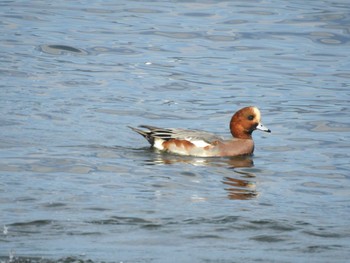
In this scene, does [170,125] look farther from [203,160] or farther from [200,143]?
[203,160]

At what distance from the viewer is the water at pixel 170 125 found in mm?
9078

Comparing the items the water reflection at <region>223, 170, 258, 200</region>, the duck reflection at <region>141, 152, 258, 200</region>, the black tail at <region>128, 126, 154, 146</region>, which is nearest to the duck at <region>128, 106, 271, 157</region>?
the black tail at <region>128, 126, 154, 146</region>

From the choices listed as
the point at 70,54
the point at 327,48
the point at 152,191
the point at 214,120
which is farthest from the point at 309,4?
the point at 152,191

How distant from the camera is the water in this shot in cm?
→ 908

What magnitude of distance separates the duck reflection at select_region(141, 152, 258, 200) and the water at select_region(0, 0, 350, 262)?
3 cm

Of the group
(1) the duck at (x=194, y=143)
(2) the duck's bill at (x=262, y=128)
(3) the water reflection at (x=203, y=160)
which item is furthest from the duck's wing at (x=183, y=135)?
(2) the duck's bill at (x=262, y=128)

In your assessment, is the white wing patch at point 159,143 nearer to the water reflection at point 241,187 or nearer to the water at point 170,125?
the water at point 170,125

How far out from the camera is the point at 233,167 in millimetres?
12977

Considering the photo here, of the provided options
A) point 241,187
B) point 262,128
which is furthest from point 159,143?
point 241,187

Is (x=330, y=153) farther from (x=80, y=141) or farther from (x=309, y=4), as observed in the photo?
(x=309, y=4)

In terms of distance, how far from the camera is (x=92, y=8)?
24.0 m

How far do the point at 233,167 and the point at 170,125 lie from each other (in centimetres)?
219

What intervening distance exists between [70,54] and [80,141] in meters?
6.20

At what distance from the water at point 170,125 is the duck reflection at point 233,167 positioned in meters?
0.03
